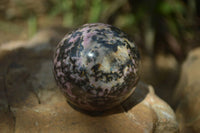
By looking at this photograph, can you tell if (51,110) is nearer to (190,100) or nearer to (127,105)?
(127,105)

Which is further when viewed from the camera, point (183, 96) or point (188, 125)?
point (183, 96)

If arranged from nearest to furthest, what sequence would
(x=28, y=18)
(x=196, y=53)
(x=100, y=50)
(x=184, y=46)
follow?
1. (x=100, y=50)
2. (x=196, y=53)
3. (x=184, y=46)
4. (x=28, y=18)

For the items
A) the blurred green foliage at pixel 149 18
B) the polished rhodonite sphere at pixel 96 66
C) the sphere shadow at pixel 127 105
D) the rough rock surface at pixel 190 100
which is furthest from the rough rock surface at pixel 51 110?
the blurred green foliage at pixel 149 18

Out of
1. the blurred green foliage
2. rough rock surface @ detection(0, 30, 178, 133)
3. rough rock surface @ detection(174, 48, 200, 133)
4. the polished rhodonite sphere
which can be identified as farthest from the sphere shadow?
the blurred green foliage

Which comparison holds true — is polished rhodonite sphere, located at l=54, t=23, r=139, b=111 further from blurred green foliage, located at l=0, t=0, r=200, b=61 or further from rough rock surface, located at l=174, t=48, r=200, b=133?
blurred green foliage, located at l=0, t=0, r=200, b=61

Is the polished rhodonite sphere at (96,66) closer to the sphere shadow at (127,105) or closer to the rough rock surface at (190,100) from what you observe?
the sphere shadow at (127,105)

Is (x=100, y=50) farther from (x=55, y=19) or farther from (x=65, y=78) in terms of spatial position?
(x=55, y=19)

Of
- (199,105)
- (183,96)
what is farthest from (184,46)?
(199,105)
